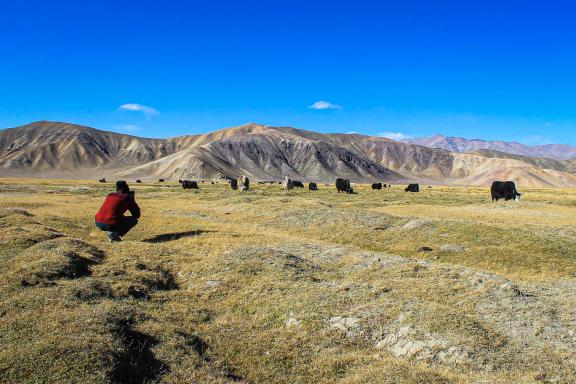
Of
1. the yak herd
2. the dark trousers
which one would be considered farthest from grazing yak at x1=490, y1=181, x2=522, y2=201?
the dark trousers

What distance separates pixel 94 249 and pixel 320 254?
943cm

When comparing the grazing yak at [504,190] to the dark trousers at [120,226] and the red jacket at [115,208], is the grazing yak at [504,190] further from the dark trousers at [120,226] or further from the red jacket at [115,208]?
the red jacket at [115,208]

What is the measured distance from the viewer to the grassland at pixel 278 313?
8.49m

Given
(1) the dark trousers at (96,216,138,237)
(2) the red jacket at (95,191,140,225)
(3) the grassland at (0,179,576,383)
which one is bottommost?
(3) the grassland at (0,179,576,383)

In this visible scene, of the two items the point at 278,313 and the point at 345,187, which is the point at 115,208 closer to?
the point at 278,313

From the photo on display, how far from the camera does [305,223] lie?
29.7 metres

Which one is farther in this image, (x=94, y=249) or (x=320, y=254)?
(x=320, y=254)

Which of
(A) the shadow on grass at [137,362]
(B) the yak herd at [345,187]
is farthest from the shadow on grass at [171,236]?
(B) the yak herd at [345,187]

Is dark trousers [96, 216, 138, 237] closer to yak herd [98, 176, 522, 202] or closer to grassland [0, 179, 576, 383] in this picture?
grassland [0, 179, 576, 383]

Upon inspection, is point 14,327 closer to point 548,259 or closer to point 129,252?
point 129,252

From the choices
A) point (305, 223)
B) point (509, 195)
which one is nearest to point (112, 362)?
point (305, 223)

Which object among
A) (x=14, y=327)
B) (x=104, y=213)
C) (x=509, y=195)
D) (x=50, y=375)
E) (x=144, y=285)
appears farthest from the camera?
(x=509, y=195)

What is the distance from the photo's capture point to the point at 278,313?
11.9m

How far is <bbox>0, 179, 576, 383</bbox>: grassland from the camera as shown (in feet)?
27.9
